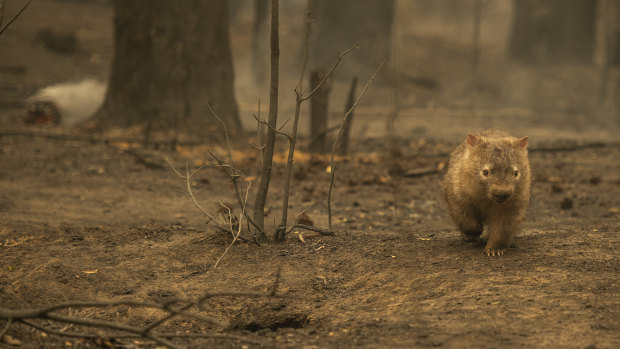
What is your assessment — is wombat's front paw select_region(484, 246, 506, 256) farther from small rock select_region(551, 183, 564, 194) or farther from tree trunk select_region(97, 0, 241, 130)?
tree trunk select_region(97, 0, 241, 130)

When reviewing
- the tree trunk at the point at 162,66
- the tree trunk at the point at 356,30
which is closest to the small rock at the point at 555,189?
the tree trunk at the point at 162,66

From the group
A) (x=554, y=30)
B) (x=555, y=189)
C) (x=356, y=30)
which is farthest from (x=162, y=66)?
(x=554, y=30)

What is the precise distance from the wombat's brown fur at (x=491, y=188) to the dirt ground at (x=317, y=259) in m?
0.23

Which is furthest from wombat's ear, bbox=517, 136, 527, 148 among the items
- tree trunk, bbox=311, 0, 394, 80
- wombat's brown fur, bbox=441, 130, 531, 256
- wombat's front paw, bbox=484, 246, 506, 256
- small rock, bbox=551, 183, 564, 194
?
tree trunk, bbox=311, 0, 394, 80

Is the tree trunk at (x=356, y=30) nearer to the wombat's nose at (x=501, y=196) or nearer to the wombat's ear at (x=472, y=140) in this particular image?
the wombat's ear at (x=472, y=140)

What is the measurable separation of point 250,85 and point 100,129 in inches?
315

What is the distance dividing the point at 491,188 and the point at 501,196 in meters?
0.09

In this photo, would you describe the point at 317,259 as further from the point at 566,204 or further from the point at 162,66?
the point at 162,66

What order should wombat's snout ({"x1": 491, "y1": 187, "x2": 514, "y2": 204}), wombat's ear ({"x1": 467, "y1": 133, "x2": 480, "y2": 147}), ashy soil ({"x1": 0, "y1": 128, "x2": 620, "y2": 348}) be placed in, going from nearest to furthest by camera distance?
ashy soil ({"x1": 0, "y1": 128, "x2": 620, "y2": 348}), wombat's snout ({"x1": 491, "y1": 187, "x2": 514, "y2": 204}), wombat's ear ({"x1": 467, "y1": 133, "x2": 480, "y2": 147})

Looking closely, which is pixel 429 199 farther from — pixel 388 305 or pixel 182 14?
pixel 182 14

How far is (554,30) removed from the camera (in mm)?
20016

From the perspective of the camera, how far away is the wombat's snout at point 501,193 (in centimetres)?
456

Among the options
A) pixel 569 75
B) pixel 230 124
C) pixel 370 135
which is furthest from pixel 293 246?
pixel 569 75

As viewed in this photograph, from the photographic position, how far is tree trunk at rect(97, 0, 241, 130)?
35.0 ft
